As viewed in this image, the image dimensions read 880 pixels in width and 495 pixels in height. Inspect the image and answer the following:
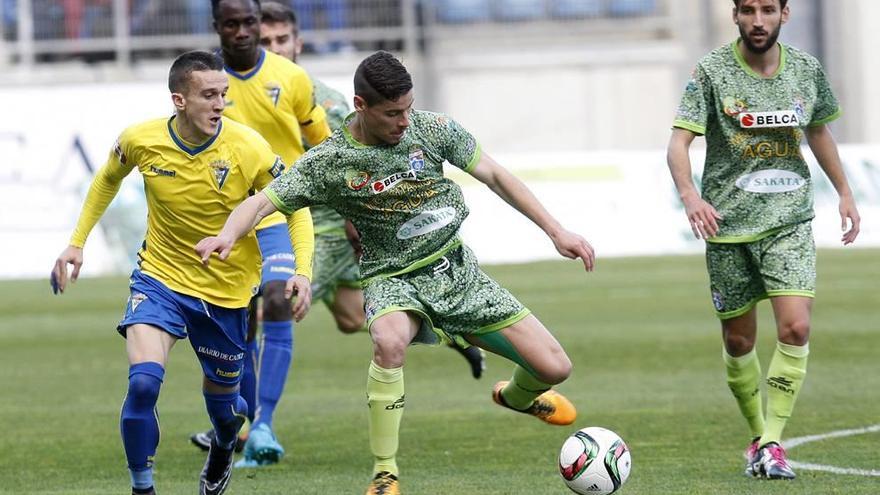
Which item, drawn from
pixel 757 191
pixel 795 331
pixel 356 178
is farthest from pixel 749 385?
pixel 356 178

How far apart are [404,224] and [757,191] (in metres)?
1.82

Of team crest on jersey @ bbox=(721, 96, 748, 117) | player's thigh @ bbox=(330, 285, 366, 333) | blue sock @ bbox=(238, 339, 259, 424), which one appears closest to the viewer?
team crest on jersey @ bbox=(721, 96, 748, 117)

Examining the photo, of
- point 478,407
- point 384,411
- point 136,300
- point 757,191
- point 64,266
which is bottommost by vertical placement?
point 478,407

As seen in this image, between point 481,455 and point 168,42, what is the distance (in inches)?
859

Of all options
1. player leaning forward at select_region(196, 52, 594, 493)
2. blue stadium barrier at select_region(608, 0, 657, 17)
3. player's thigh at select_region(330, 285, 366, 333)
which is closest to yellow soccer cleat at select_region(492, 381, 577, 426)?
player leaning forward at select_region(196, 52, 594, 493)

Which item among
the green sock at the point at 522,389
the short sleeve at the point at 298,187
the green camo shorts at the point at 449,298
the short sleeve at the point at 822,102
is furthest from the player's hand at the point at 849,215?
the short sleeve at the point at 298,187

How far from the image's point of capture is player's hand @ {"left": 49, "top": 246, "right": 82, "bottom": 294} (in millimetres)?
6840

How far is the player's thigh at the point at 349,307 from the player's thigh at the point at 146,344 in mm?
3342

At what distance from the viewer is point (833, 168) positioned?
764 centimetres

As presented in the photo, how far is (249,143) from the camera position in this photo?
6.97m

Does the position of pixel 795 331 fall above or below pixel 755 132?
below

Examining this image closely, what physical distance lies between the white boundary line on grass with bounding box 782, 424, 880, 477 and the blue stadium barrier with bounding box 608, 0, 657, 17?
860 inches

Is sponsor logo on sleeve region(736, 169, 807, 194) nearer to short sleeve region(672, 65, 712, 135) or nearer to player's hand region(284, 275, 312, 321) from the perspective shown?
short sleeve region(672, 65, 712, 135)

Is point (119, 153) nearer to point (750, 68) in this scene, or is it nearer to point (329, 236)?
point (329, 236)
